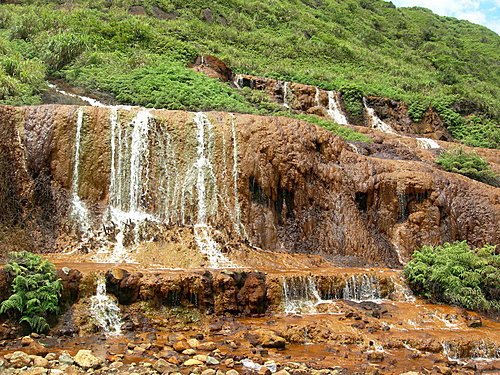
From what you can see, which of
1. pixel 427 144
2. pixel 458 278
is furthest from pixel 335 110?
pixel 458 278

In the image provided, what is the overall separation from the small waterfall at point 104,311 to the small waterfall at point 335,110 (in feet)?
70.7

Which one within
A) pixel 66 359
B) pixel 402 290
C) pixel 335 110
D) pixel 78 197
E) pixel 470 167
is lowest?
pixel 66 359

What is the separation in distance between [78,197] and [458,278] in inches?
445

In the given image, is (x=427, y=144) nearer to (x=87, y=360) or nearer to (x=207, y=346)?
(x=207, y=346)

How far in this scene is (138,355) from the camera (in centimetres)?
966

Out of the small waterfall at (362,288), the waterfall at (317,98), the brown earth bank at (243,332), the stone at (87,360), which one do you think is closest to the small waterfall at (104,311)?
the brown earth bank at (243,332)

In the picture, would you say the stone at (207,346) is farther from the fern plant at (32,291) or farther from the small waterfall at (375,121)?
the small waterfall at (375,121)

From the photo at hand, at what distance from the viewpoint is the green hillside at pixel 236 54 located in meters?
25.4

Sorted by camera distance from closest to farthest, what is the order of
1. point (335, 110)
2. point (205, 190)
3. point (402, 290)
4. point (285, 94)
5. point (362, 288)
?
point (362, 288) < point (402, 290) < point (205, 190) < point (285, 94) < point (335, 110)

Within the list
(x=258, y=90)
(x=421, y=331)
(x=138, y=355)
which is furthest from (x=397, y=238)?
(x=258, y=90)

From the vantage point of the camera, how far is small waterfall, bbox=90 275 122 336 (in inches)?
438

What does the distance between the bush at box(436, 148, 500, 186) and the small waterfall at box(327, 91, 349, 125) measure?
28.7 feet

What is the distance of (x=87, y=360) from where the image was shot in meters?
8.92

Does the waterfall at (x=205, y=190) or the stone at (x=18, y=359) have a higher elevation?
the waterfall at (x=205, y=190)
